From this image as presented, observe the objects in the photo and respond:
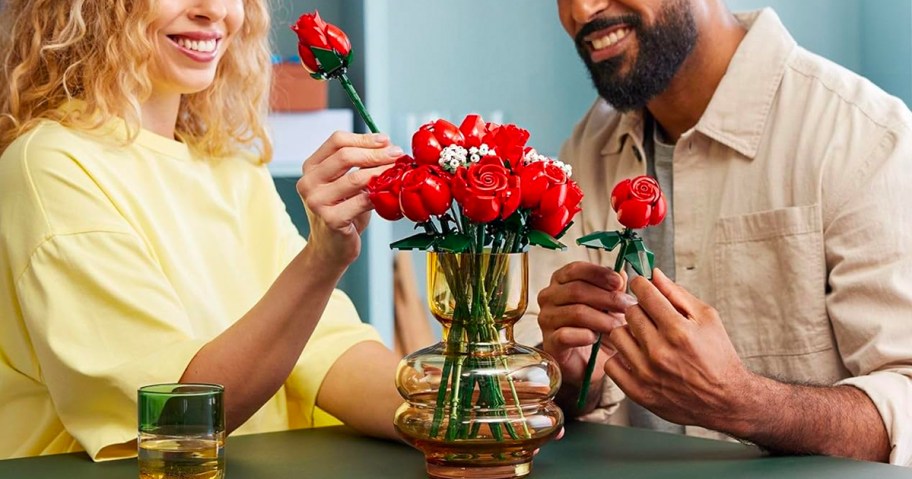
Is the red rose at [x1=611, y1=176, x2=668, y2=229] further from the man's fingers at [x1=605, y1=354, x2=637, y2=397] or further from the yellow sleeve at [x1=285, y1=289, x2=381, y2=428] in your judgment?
the yellow sleeve at [x1=285, y1=289, x2=381, y2=428]

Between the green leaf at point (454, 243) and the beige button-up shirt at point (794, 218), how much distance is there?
77 centimetres

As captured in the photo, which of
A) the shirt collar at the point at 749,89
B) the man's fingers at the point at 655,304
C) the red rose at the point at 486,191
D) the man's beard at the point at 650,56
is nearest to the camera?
the red rose at the point at 486,191

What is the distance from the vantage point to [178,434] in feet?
3.81

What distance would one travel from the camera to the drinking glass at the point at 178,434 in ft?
3.80

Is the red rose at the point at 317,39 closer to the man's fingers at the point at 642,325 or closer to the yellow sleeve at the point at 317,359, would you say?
the man's fingers at the point at 642,325

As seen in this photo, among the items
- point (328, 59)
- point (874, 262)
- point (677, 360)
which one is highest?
point (328, 59)

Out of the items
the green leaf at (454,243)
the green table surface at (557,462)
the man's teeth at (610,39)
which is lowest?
the green table surface at (557,462)

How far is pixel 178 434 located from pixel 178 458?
0.08 feet

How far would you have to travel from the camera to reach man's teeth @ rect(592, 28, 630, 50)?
6.89 feet

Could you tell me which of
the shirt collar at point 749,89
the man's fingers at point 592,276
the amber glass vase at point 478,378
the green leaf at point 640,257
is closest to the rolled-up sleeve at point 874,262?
the shirt collar at point 749,89

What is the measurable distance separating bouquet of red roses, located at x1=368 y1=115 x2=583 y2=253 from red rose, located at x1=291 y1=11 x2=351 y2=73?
15 centimetres

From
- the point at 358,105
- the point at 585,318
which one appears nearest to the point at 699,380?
the point at 585,318

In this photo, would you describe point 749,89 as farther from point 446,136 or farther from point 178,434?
point 178,434

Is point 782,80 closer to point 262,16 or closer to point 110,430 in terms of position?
point 262,16
